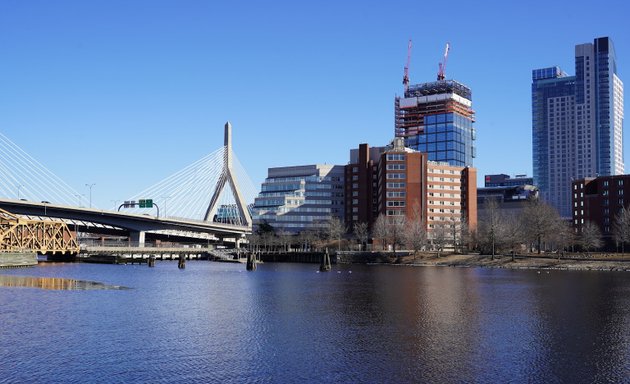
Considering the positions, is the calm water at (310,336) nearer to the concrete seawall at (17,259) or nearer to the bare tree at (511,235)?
the concrete seawall at (17,259)

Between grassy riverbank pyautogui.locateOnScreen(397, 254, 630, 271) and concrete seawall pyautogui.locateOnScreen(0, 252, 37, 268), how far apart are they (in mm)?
82942

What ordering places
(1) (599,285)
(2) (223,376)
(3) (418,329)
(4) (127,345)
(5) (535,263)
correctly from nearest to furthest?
(2) (223,376), (4) (127,345), (3) (418,329), (1) (599,285), (5) (535,263)

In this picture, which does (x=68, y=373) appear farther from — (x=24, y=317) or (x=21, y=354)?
(x=24, y=317)

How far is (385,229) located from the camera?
18925 centimetres

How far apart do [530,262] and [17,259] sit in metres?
104

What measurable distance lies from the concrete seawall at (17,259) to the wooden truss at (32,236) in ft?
11.1

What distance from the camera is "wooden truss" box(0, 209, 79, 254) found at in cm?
14450

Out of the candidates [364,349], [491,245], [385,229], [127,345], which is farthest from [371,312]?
[385,229]

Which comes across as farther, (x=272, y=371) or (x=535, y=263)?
(x=535, y=263)

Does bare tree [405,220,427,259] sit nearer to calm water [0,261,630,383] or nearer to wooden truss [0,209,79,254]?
wooden truss [0,209,79,254]

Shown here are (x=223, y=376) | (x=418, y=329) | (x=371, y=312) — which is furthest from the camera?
(x=371, y=312)

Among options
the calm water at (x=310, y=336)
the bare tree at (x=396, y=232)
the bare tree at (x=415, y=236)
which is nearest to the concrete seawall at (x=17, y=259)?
the calm water at (x=310, y=336)

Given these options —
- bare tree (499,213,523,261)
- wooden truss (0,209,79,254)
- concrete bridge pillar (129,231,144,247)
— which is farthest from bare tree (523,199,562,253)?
wooden truss (0,209,79,254)

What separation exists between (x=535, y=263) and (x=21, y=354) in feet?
405
